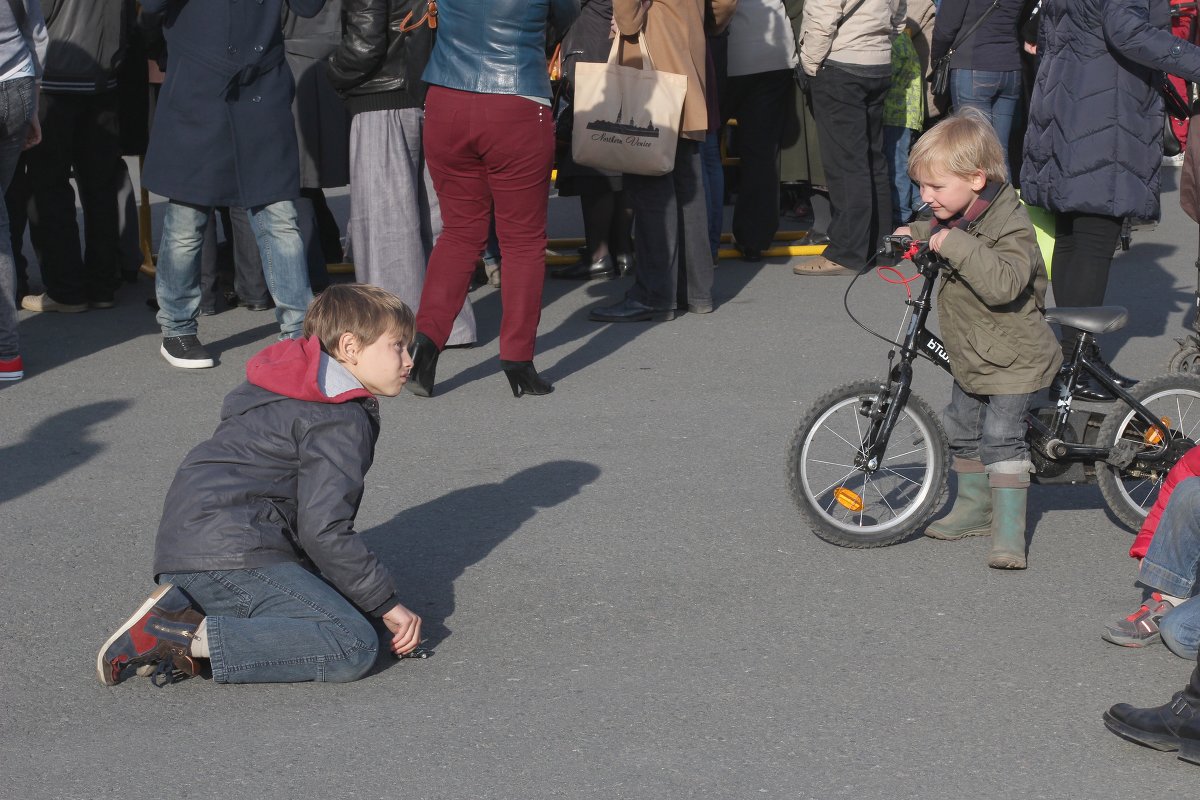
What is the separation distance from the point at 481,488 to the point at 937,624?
1782mm

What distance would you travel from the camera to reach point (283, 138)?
22.3ft

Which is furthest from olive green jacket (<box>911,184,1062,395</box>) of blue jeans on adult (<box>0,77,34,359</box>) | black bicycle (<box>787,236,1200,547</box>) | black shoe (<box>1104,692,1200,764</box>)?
blue jeans on adult (<box>0,77,34,359</box>)

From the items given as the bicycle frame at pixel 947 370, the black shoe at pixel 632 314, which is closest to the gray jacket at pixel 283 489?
the bicycle frame at pixel 947 370

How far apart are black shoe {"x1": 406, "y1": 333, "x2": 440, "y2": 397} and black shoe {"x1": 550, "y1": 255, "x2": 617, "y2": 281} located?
2.52 meters

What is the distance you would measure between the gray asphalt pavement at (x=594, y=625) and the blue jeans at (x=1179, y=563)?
11 centimetres

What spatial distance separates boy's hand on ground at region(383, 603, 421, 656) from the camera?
12.8 ft

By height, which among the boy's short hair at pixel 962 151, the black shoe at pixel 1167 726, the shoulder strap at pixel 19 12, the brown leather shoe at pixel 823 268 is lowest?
the brown leather shoe at pixel 823 268

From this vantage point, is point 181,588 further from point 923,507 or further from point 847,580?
point 923,507

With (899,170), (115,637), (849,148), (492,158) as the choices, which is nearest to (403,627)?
(115,637)

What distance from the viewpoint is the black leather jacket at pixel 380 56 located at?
22.1ft

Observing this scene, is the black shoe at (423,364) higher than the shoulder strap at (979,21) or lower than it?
lower

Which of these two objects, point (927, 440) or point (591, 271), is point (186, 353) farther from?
point (927, 440)

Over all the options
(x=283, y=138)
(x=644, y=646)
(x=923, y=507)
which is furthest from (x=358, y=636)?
(x=283, y=138)

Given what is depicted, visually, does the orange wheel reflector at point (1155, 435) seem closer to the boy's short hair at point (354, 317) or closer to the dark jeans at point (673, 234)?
the boy's short hair at point (354, 317)
